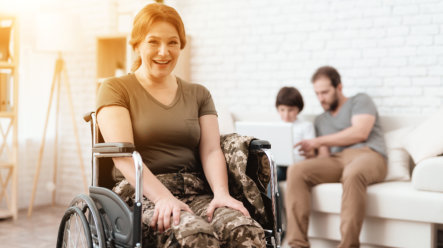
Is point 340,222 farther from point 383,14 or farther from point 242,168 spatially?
point 383,14

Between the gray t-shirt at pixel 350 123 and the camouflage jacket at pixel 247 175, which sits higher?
the gray t-shirt at pixel 350 123

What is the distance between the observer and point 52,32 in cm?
427

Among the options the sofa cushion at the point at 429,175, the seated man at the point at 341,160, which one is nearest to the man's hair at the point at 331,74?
the seated man at the point at 341,160

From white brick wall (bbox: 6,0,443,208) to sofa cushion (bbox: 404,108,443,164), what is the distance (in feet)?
1.35

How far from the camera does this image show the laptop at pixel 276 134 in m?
3.14

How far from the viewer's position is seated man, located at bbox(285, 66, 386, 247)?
291 centimetres

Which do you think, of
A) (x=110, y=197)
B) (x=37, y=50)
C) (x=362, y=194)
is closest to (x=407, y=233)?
(x=362, y=194)

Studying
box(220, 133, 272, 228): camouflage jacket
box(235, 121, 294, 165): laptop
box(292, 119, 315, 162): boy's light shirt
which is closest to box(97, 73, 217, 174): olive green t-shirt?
box(220, 133, 272, 228): camouflage jacket

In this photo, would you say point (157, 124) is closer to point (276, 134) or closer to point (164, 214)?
point (164, 214)

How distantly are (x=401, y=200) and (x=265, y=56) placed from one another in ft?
5.68

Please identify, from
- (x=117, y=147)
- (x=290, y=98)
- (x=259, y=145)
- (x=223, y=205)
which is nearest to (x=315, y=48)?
(x=290, y=98)

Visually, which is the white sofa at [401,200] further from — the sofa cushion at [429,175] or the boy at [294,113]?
the boy at [294,113]

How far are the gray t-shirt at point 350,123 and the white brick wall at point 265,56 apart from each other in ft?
1.19

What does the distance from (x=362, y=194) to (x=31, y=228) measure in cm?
234
